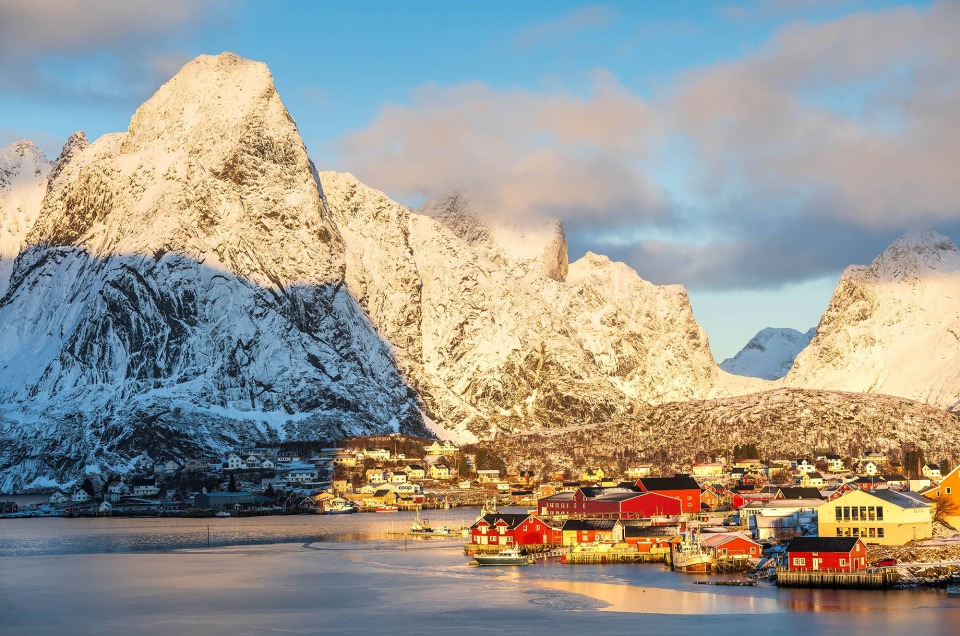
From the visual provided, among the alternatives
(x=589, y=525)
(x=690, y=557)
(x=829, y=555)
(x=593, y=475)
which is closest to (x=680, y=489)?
(x=589, y=525)

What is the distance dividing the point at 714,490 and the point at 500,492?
161 ft

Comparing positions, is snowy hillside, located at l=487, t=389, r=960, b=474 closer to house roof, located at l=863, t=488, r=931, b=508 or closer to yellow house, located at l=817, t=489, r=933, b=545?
house roof, located at l=863, t=488, r=931, b=508

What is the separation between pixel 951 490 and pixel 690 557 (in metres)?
18.3

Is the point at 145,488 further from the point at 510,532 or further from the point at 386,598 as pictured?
the point at 386,598

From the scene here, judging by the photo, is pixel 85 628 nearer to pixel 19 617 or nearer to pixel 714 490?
pixel 19 617

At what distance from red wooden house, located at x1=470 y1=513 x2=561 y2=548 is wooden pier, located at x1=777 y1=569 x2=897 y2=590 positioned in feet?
96.0

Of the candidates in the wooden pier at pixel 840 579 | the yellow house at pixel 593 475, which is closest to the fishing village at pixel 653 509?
the wooden pier at pixel 840 579

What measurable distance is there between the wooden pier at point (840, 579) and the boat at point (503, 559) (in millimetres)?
22739

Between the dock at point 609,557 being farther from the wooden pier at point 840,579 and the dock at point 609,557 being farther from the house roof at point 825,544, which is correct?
the wooden pier at point 840,579

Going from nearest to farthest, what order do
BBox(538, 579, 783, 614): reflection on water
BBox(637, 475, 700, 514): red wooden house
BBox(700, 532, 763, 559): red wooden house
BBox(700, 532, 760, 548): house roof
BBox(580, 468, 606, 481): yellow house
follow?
BBox(538, 579, 783, 614): reflection on water
BBox(700, 532, 763, 559): red wooden house
BBox(700, 532, 760, 548): house roof
BBox(637, 475, 700, 514): red wooden house
BBox(580, 468, 606, 481): yellow house

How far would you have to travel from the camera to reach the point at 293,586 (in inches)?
3140

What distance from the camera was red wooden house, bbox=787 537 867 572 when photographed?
74.1 m

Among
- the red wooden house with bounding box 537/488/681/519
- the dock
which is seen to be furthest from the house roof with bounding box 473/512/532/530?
the red wooden house with bounding box 537/488/681/519


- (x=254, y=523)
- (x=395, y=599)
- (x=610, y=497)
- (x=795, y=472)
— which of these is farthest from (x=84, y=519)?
(x=395, y=599)
